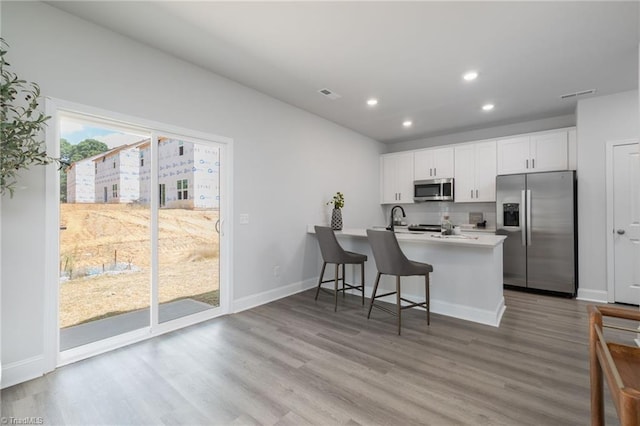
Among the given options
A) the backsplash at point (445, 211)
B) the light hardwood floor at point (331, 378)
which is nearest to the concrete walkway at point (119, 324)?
the light hardwood floor at point (331, 378)

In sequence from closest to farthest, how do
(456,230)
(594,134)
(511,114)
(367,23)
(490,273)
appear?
Result: (367,23)
(490,273)
(456,230)
(594,134)
(511,114)

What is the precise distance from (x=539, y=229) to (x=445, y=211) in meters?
1.70

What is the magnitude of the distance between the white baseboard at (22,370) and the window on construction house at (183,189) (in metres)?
1.69

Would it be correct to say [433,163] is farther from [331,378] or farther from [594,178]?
[331,378]

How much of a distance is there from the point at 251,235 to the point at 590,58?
408cm

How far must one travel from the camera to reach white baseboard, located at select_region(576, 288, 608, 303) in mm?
3832

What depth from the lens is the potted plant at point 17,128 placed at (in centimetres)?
180

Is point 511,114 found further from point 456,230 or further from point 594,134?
point 456,230

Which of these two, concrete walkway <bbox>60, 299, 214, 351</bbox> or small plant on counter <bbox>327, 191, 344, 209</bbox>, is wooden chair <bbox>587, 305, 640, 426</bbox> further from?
small plant on counter <bbox>327, 191, 344, 209</bbox>

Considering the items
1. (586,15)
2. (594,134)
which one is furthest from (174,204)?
(594,134)

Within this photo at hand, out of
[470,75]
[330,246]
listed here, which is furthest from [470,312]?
[470,75]

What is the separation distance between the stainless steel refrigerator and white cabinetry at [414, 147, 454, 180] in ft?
3.21

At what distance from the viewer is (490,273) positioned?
3031 millimetres

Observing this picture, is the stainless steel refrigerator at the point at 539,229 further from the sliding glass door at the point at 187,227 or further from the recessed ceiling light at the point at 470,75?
the sliding glass door at the point at 187,227
